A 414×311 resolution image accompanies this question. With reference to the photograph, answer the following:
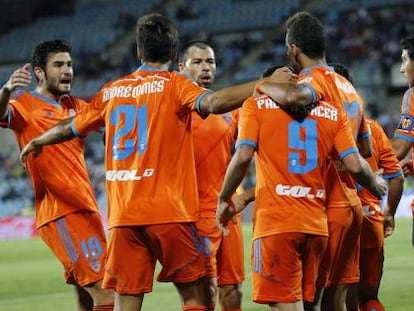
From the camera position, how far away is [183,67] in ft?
25.4

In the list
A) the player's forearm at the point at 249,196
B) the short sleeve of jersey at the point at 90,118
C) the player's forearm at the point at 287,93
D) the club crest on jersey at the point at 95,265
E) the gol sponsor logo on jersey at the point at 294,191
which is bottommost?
the club crest on jersey at the point at 95,265

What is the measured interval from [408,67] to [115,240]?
11.0 ft

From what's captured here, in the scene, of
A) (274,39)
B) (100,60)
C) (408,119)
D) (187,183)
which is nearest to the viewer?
(187,183)

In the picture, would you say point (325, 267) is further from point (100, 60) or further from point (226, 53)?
point (100, 60)

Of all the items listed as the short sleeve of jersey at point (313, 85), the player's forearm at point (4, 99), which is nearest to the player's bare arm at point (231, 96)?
the short sleeve of jersey at point (313, 85)

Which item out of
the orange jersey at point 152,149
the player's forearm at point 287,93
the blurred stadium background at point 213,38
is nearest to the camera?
the player's forearm at point 287,93

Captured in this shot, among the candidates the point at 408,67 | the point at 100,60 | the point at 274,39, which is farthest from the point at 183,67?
the point at 100,60

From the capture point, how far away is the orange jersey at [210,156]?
22.7ft

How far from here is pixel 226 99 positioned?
206 inches

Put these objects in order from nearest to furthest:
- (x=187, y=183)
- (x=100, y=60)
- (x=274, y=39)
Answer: (x=187, y=183), (x=274, y=39), (x=100, y=60)

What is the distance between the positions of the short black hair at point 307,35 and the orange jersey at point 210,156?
5.53 feet

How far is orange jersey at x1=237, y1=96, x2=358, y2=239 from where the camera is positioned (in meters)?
5.23

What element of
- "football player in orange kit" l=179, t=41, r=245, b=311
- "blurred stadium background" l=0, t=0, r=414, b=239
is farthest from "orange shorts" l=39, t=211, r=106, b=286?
"blurred stadium background" l=0, t=0, r=414, b=239

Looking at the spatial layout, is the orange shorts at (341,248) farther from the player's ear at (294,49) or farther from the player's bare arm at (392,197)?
the player's bare arm at (392,197)
